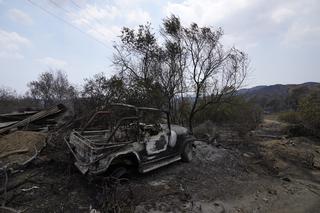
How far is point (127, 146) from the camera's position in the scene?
20.1 feet

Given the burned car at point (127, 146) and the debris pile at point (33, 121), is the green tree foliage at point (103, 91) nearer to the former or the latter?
the debris pile at point (33, 121)

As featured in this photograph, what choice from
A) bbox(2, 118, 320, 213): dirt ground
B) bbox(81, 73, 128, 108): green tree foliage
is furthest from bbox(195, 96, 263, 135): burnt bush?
bbox(2, 118, 320, 213): dirt ground

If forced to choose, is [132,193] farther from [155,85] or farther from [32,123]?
[155,85]

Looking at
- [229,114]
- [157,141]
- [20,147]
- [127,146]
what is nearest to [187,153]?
[157,141]

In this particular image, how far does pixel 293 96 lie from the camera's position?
45.1 m

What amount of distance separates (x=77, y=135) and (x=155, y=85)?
405 inches

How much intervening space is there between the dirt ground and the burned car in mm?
398

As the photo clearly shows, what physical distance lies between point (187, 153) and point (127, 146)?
9.56ft

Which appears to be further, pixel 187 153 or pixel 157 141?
pixel 187 153

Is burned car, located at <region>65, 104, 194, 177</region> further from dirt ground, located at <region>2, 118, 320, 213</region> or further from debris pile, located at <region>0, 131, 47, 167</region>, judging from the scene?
debris pile, located at <region>0, 131, 47, 167</region>

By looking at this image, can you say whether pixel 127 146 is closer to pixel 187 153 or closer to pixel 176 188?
pixel 176 188

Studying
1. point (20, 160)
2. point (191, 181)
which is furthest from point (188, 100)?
point (20, 160)

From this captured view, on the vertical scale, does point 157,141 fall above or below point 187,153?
above

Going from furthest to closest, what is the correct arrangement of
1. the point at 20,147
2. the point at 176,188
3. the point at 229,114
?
the point at 229,114
the point at 20,147
the point at 176,188
